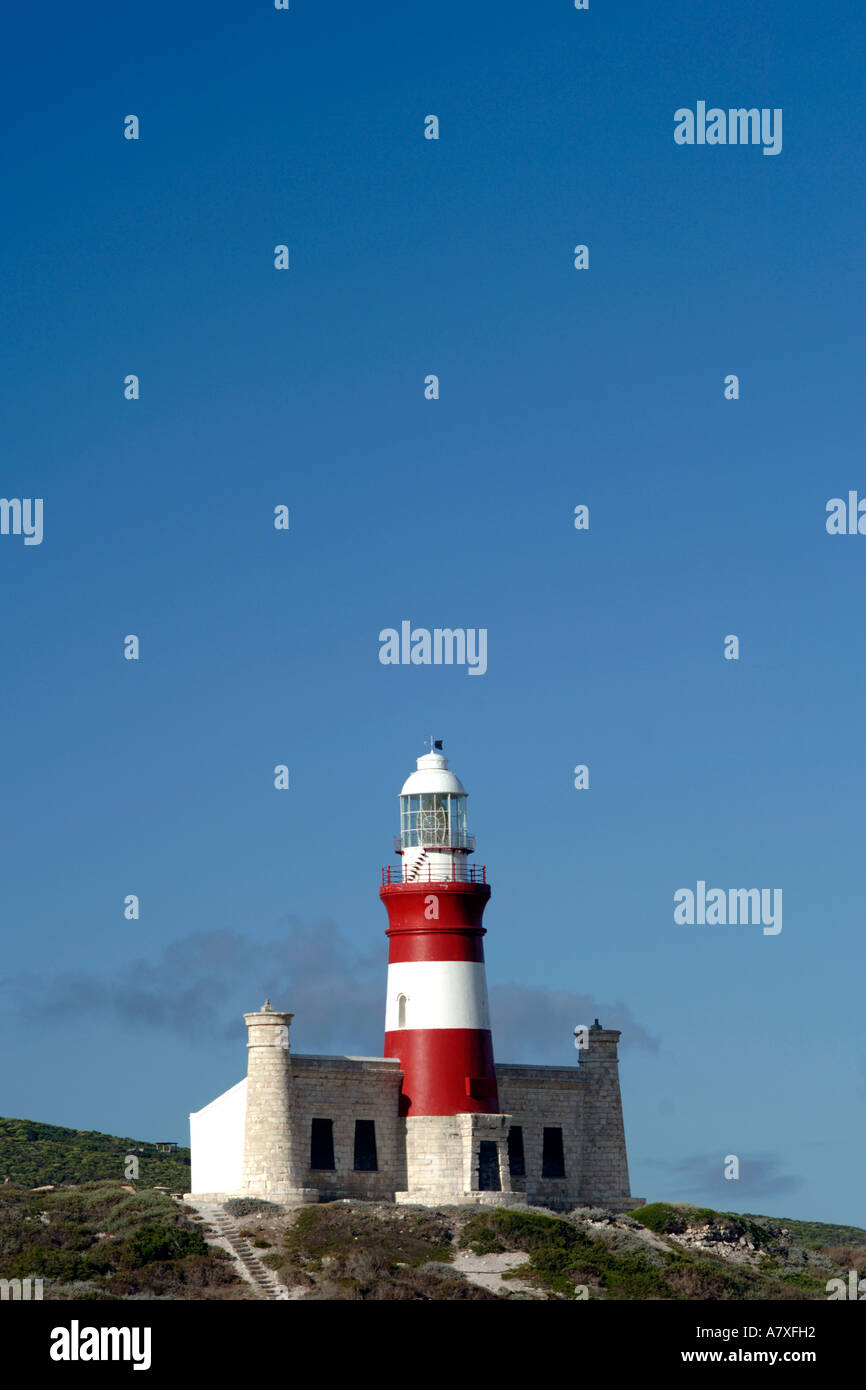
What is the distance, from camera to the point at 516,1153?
2328 inches

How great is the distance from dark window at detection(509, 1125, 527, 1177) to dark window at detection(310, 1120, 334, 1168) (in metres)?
5.69

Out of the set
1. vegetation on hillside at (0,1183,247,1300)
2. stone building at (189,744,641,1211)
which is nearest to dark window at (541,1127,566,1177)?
stone building at (189,744,641,1211)

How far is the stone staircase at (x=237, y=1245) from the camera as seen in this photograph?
48.1 m

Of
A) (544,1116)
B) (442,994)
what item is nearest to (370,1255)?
(442,994)

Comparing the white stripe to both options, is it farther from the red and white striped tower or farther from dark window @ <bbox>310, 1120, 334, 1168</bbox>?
dark window @ <bbox>310, 1120, 334, 1168</bbox>

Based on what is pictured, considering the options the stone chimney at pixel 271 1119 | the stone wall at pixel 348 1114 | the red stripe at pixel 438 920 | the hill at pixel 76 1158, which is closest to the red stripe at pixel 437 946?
the red stripe at pixel 438 920

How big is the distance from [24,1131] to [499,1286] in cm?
3353

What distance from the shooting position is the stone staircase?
48062 millimetres
